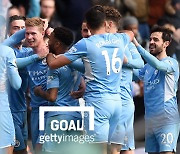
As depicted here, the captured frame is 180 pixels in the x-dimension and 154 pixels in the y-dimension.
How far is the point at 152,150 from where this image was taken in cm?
1030

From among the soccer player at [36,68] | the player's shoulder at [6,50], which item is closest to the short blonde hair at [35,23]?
the soccer player at [36,68]

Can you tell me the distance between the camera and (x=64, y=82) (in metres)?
9.78

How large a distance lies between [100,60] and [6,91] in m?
0.89

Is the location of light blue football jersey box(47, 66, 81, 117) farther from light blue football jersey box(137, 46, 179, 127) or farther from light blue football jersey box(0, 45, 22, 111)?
light blue football jersey box(137, 46, 179, 127)

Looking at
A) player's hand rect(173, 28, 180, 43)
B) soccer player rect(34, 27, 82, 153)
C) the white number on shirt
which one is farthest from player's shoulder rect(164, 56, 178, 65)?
soccer player rect(34, 27, 82, 153)

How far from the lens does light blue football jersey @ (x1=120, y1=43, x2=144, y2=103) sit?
9.85 meters

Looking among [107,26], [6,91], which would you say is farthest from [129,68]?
[6,91]

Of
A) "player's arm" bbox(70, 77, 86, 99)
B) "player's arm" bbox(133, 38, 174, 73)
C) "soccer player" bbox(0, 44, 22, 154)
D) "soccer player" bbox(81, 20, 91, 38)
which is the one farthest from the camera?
"player's arm" bbox(133, 38, 174, 73)

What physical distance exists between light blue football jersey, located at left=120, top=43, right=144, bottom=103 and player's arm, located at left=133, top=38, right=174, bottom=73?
4cm

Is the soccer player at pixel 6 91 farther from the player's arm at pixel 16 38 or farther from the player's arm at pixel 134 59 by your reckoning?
the player's arm at pixel 134 59

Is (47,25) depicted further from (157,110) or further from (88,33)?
(157,110)

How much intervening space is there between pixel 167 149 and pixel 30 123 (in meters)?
1.32

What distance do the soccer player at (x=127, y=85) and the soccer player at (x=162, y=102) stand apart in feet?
0.64

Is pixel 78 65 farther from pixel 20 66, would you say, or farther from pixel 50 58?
pixel 20 66
